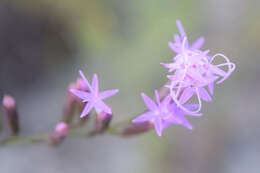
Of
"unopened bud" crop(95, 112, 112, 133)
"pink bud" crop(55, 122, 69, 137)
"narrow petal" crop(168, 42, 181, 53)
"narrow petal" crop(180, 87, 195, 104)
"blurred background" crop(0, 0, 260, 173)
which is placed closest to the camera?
"narrow petal" crop(180, 87, 195, 104)

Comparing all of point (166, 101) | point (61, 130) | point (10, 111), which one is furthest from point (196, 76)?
point (10, 111)

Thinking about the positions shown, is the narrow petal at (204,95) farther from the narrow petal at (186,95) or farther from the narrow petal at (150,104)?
the narrow petal at (150,104)

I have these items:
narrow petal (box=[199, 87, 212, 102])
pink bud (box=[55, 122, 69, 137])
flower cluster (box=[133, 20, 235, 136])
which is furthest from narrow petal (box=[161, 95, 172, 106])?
pink bud (box=[55, 122, 69, 137])

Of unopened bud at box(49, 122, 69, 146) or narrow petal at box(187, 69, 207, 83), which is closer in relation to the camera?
narrow petal at box(187, 69, 207, 83)

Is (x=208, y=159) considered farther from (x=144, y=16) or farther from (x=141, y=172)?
(x=144, y=16)

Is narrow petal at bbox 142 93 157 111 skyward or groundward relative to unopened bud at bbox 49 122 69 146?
groundward

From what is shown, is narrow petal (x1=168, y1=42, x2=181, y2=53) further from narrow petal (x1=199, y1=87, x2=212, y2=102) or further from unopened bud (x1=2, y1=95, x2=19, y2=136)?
unopened bud (x1=2, y1=95, x2=19, y2=136)
